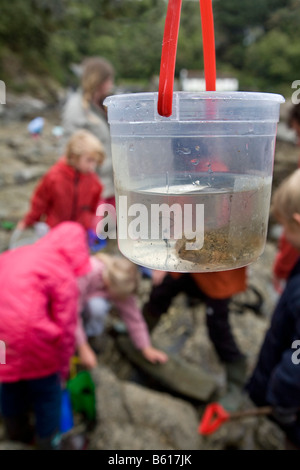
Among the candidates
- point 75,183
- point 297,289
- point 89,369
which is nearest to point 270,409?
point 297,289

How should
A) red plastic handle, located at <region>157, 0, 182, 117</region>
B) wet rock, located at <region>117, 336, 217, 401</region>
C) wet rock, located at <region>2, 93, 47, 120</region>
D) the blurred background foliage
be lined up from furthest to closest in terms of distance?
the blurred background foliage
wet rock, located at <region>2, 93, 47, 120</region>
wet rock, located at <region>117, 336, 217, 401</region>
red plastic handle, located at <region>157, 0, 182, 117</region>

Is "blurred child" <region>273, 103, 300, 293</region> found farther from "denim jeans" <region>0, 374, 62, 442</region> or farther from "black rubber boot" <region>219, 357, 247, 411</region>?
"denim jeans" <region>0, 374, 62, 442</region>

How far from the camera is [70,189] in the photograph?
2281 mm

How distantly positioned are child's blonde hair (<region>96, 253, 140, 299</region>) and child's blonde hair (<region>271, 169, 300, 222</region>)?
0.78 metres

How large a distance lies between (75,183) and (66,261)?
998mm

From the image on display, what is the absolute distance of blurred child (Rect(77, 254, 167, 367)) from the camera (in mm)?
1685

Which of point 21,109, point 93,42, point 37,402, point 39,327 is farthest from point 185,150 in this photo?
point 93,42

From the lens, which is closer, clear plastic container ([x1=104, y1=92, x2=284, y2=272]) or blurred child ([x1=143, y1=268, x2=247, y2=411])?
clear plastic container ([x1=104, y1=92, x2=284, y2=272])

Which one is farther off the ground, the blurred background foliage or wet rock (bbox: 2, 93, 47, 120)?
the blurred background foliage

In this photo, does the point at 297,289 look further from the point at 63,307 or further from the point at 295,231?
the point at 63,307

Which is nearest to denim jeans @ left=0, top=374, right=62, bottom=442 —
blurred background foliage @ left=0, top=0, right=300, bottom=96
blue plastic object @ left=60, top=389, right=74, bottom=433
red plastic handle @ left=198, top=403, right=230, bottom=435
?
blue plastic object @ left=60, top=389, right=74, bottom=433

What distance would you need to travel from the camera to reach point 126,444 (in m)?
1.50

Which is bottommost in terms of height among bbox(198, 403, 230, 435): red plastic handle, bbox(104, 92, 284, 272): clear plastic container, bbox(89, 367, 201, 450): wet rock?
bbox(198, 403, 230, 435): red plastic handle

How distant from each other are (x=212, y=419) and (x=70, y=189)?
1.54 metres
